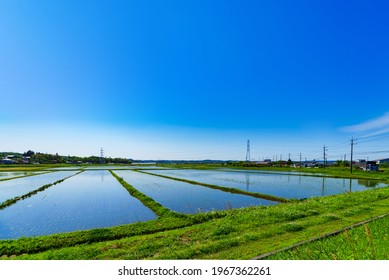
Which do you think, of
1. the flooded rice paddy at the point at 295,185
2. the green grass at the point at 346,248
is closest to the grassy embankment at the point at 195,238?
the green grass at the point at 346,248

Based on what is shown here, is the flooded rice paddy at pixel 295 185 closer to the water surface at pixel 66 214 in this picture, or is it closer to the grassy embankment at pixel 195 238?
the grassy embankment at pixel 195 238

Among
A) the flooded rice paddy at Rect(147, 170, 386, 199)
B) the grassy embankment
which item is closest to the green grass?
the grassy embankment

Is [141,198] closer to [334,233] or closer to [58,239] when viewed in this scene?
[58,239]

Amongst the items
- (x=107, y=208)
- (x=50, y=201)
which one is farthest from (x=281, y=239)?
(x=50, y=201)

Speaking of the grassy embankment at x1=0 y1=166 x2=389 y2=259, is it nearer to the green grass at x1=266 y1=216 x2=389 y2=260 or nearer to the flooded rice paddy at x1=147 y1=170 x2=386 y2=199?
the green grass at x1=266 y1=216 x2=389 y2=260

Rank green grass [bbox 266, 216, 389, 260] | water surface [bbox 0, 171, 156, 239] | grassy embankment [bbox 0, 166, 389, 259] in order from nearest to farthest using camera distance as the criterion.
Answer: green grass [bbox 266, 216, 389, 260]
grassy embankment [bbox 0, 166, 389, 259]
water surface [bbox 0, 171, 156, 239]

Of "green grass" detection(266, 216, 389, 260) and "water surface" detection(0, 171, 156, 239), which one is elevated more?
"green grass" detection(266, 216, 389, 260)

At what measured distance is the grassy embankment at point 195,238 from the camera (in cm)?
603

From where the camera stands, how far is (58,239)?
7555mm

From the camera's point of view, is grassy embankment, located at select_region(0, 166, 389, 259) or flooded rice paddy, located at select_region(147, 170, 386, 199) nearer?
grassy embankment, located at select_region(0, 166, 389, 259)

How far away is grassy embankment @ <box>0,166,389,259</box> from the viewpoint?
6031 mm

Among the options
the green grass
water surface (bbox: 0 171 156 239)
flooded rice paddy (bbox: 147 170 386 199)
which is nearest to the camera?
the green grass

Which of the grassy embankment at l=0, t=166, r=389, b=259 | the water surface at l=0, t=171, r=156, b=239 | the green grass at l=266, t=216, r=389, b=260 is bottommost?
the water surface at l=0, t=171, r=156, b=239

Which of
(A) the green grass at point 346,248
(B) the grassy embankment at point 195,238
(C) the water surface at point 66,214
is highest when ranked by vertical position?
(A) the green grass at point 346,248
